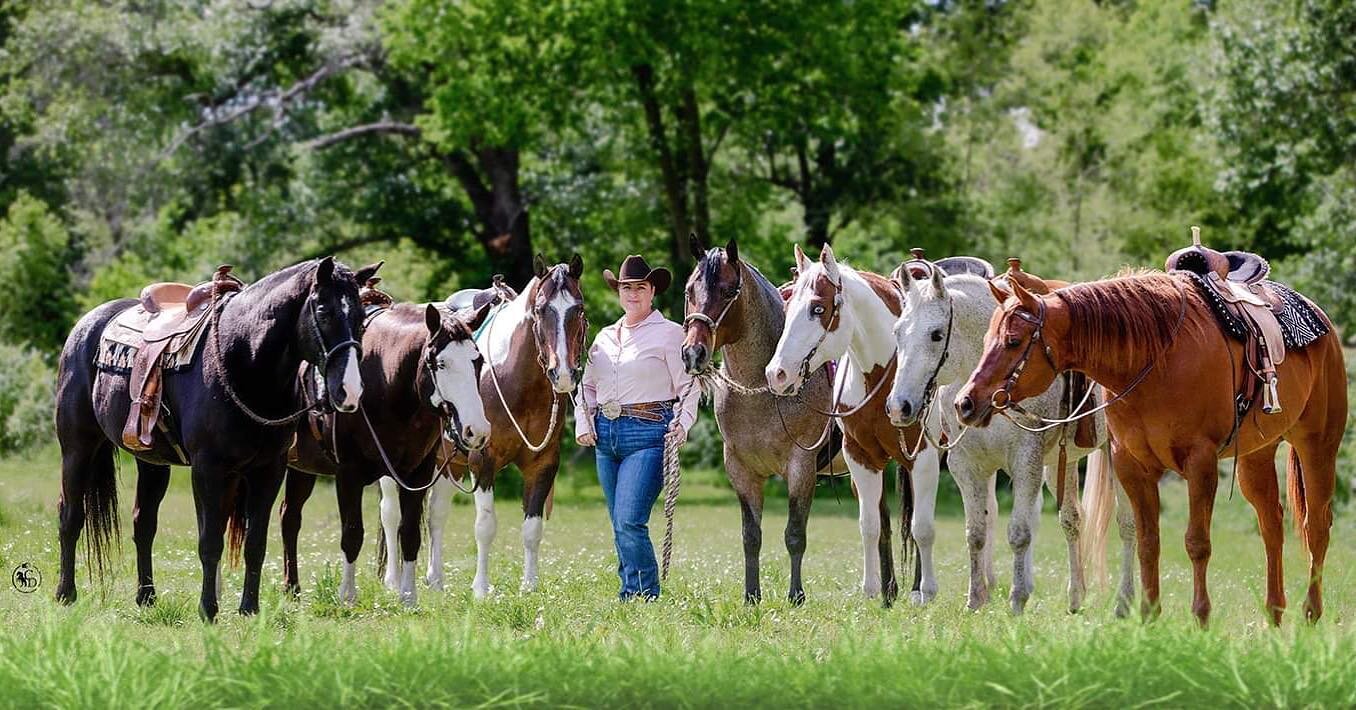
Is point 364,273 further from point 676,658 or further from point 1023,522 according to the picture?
point 1023,522

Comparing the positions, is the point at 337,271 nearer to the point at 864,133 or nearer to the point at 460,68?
the point at 460,68

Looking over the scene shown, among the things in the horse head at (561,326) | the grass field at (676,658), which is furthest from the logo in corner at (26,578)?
the horse head at (561,326)

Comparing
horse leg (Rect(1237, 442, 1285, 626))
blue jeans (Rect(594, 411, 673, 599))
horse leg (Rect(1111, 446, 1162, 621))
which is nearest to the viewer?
horse leg (Rect(1111, 446, 1162, 621))

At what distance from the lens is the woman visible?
34.0 feet

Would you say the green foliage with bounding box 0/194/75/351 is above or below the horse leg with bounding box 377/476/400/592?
above

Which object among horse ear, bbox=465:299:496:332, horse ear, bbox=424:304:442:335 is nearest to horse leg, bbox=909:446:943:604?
horse ear, bbox=424:304:442:335

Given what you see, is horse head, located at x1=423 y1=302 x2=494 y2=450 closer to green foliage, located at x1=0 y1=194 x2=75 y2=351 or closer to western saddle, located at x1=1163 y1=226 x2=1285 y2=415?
western saddle, located at x1=1163 y1=226 x2=1285 y2=415

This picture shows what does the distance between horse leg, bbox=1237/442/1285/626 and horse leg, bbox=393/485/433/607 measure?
5133 mm

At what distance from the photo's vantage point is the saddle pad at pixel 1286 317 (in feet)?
27.9

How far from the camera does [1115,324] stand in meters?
8.14

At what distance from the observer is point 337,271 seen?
29.9 feet

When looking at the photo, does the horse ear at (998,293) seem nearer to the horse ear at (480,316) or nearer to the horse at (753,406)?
the horse at (753,406)

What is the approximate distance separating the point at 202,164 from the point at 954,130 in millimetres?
16853

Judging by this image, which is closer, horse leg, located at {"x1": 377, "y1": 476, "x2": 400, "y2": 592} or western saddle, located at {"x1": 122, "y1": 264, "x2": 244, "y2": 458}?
western saddle, located at {"x1": 122, "y1": 264, "x2": 244, "y2": 458}
